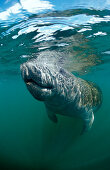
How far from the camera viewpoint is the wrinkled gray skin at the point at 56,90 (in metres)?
2.82

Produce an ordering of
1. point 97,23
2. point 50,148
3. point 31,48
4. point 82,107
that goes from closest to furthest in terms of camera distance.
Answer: point 82,107 → point 97,23 → point 50,148 → point 31,48

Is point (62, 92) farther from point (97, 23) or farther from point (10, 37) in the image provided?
point (10, 37)

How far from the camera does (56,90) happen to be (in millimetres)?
3654

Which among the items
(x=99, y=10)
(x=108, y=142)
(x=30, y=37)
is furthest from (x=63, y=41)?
(x=108, y=142)

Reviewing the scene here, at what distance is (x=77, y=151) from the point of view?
872 centimetres

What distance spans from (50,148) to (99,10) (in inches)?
343

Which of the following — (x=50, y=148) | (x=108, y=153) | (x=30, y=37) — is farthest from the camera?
(x=50, y=148)

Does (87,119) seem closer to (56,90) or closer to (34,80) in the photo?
(56,90)

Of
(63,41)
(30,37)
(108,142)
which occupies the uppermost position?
(30,37)

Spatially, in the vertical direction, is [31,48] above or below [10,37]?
below

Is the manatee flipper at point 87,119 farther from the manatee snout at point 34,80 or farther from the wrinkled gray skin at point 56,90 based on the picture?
the manatee snout at point 34,80

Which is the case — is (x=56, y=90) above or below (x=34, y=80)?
below

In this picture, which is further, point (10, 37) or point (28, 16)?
point (10, 37)

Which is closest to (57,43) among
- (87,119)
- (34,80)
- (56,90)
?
(87,119)
